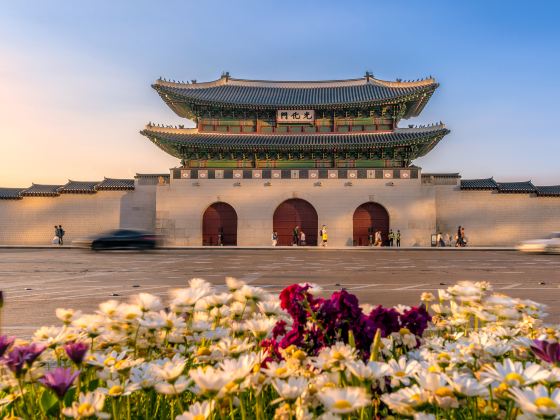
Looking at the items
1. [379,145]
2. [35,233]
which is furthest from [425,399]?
[35,233]

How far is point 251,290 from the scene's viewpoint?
2203 millimetres

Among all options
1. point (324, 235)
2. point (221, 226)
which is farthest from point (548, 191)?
point (221, 226)

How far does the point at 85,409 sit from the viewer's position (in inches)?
45.8

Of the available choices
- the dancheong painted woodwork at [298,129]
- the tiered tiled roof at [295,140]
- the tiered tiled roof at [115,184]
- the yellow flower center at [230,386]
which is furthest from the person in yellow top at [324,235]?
the yellow flower center at [230,386]

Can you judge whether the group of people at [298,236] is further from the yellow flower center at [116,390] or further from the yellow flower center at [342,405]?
Answer: the yellow flower center at [342,405]

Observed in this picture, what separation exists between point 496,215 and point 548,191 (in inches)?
157

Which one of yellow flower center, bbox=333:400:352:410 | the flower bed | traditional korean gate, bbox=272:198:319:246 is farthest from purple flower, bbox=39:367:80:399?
traditional korean gate, bbox=272:198:319:246

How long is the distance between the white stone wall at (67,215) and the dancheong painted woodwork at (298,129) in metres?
5.37

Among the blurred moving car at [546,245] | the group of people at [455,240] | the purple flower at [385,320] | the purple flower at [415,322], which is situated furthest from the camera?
the group of people at [455,240]

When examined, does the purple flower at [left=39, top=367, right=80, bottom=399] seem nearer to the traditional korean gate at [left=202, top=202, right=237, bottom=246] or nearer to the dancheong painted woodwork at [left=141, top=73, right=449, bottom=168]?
the dancheong painted woodwork at [left=141, top=73, right=449, bottom=168]

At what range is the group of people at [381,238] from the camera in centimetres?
2889

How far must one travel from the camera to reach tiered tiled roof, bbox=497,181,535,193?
28.8 metres

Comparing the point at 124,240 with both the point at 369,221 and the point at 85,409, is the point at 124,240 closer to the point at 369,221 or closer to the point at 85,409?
the point at 369,221

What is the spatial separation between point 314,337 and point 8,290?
9.02m
